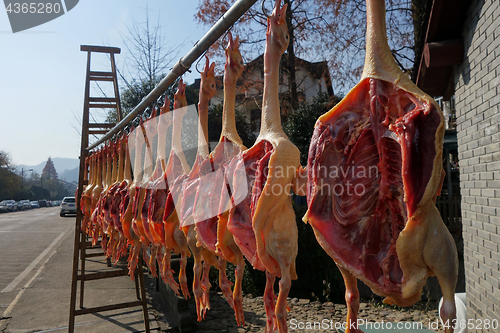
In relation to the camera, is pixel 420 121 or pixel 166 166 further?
pixel 166 166

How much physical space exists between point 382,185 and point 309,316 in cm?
605

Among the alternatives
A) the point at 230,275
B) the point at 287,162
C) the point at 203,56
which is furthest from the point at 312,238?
the point at 287,162

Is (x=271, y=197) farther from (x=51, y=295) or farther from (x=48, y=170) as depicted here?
(x=48, y=170)

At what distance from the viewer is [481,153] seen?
3498 millimetres

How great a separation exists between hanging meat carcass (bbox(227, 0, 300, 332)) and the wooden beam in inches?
115

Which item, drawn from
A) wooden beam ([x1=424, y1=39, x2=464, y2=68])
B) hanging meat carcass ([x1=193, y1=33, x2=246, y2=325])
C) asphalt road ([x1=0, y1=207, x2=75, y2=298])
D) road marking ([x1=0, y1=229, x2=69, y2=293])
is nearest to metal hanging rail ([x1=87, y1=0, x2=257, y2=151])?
hanging meat carcass ([x1=193, y1=33, x2=246, y2=325])

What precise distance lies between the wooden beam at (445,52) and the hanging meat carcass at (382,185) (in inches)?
121

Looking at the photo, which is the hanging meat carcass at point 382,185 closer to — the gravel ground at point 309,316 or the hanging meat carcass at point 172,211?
the hanging meat carcass at point 172,211

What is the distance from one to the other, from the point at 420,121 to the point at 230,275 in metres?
7.49

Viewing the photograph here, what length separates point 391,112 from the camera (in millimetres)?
1116

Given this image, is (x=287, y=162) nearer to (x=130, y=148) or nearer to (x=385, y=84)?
(x=385, y=84)

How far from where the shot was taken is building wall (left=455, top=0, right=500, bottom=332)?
321cm

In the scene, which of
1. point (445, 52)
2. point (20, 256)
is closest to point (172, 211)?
point (445, 52)

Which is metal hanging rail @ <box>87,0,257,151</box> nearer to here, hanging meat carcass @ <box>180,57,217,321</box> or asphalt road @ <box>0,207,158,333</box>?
hanging meat carcass @ <box>180,57,217,321</box>
